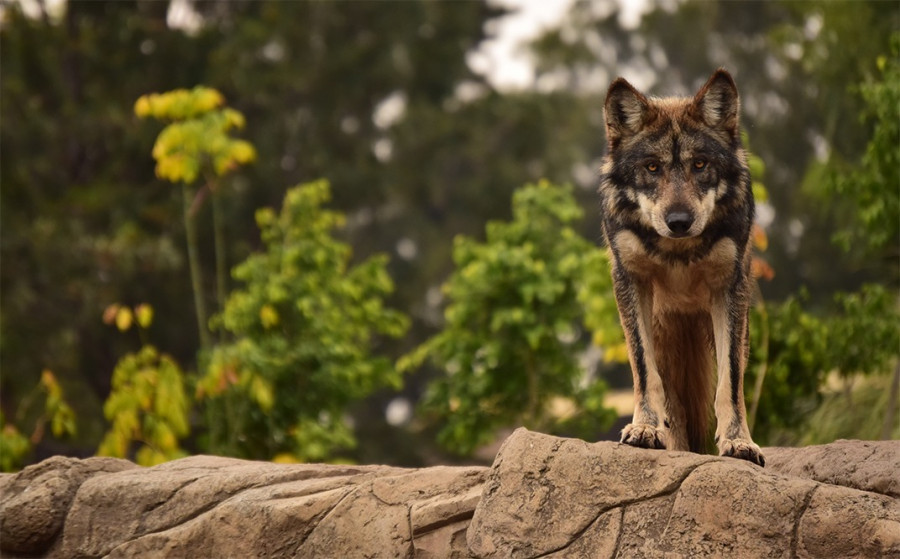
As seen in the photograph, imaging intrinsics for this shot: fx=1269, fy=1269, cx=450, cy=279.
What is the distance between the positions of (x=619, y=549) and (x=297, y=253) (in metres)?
6.99

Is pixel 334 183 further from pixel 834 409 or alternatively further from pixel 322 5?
pixel 834 409

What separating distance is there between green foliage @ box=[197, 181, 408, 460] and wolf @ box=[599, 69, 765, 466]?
5188 millimetres

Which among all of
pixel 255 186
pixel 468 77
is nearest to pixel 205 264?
pixel 255 186

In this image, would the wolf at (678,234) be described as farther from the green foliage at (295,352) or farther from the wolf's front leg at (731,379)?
the green foliage at (295,352)

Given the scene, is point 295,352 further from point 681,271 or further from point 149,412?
point 681,271

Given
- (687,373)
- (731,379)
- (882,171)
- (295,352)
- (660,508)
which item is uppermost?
(882,171)

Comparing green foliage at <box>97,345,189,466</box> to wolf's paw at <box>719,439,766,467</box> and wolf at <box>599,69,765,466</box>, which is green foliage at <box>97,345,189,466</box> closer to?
wolf at <box>599,69,765,466</box>

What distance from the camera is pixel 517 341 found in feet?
39.2

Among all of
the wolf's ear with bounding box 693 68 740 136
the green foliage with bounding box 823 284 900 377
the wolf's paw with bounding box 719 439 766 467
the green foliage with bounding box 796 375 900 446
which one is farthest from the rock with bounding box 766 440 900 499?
the green foliage with bounding box 796 375 900 446

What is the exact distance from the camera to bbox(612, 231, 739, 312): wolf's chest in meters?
6.37

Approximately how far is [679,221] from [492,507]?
64.8 inches

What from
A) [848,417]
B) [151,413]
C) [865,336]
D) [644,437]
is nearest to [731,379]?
[644,437]

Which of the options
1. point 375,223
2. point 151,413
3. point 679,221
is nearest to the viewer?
point 679,221

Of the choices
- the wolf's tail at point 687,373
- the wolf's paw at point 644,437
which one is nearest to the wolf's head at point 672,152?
the wolf's tail at point 687,373
